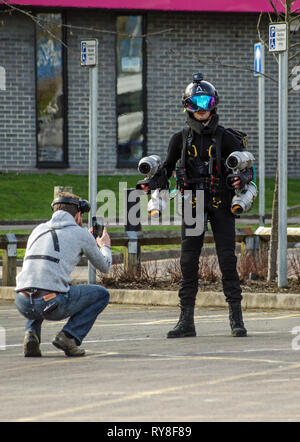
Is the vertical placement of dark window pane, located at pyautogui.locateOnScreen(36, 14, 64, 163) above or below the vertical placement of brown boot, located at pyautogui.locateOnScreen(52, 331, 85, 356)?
above

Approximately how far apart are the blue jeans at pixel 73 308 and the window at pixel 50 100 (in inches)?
818

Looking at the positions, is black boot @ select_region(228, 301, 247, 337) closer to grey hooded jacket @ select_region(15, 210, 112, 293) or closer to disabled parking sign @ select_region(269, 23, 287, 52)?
grey hooded jacket @ select_region(15, 210, 112, 293)

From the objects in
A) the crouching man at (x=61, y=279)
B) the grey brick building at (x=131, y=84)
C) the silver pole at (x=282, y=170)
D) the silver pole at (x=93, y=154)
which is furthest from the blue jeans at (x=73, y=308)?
the grey brick building at (x=131, y=84)

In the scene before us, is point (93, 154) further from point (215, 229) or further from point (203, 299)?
point (215, 229)

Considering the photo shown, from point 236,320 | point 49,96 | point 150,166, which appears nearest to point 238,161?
point 150,166

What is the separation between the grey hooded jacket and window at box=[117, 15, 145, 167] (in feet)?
69.7

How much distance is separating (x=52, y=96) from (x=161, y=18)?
357cm

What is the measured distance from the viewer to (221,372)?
789 centimetres

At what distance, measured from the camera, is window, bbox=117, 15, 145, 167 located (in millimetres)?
29828

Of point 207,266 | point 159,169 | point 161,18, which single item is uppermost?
point 161,18

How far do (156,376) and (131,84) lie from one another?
2267 cm

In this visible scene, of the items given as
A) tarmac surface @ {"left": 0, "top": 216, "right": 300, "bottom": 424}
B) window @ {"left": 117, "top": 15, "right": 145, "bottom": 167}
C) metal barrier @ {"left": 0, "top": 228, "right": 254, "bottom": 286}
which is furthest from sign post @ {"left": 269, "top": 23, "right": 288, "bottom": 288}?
window @ {"left": 117, "top": 15, "right": 145, "bottom": 167}

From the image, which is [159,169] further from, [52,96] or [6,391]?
[52,96]

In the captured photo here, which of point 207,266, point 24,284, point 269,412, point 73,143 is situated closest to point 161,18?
point 73,143
